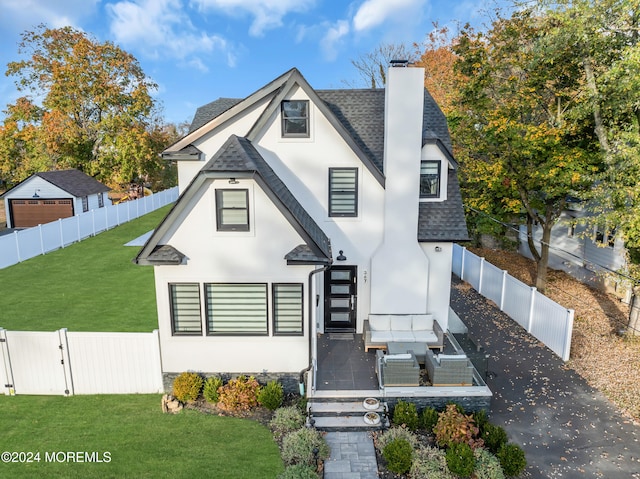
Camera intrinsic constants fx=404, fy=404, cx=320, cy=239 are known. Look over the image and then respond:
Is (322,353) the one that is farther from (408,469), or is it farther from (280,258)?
(408,469)

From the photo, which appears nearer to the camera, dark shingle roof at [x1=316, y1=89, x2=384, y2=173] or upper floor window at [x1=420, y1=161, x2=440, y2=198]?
upper floor window at [x1=420, y1=161, x2=440, y2=198]

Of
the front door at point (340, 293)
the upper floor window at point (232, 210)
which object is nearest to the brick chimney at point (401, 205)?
the front door at point (340, 293)

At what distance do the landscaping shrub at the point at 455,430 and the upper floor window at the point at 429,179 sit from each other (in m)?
6.83

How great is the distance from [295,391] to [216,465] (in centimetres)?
298

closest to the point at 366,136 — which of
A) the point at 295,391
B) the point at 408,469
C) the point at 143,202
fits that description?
the point at 295,391

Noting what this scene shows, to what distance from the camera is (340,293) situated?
1315 centimetres

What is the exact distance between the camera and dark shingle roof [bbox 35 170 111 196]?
3140 centimetres

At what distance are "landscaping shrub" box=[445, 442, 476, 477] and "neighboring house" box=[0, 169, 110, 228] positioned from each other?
108 feet

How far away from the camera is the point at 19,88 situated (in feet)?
124

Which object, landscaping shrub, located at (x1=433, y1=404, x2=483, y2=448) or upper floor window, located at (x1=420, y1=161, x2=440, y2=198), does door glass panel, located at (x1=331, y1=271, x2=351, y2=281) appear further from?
landscaping shrub, located at (x1=433, y1=404, x2=483, y2=448)

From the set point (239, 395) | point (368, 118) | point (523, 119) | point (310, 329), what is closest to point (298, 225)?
point (310, 329)

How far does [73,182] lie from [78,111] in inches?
380

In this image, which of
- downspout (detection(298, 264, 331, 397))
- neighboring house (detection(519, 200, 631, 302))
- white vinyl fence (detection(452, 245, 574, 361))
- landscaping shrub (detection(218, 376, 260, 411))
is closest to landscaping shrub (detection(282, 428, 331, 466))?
landscaping shrub (detection(218, 376, 260, 411))

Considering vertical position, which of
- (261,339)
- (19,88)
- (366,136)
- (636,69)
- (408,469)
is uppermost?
(19,88)
